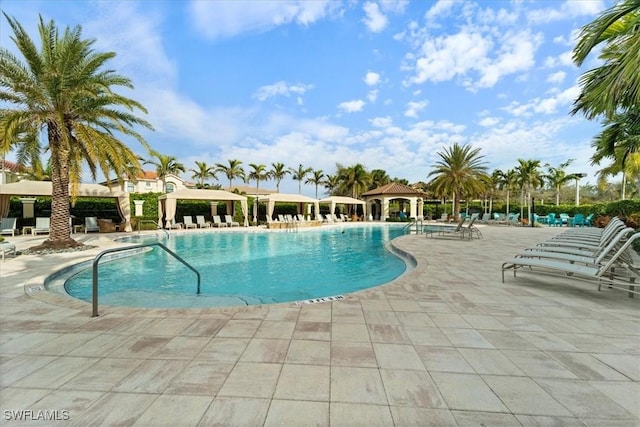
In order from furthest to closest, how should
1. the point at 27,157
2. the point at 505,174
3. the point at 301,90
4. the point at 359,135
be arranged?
the point at 505,174 < the point at 359,135 < the point at 301,90 < the point at 27,157

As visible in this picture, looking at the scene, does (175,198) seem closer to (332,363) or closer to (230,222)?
(230,222)

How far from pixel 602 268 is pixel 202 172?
4547 cm

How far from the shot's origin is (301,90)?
1833 cm

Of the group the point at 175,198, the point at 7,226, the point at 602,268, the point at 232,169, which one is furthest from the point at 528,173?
the point at 7,226

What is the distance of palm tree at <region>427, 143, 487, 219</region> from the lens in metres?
26.0

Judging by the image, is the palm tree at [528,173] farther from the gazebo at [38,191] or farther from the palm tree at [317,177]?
the gazebo at [38,191]

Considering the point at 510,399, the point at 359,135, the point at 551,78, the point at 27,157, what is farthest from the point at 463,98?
the point at 27,157

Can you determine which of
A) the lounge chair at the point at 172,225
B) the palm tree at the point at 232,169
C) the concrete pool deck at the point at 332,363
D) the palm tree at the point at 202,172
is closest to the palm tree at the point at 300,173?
the palm tree at the point at 232,169

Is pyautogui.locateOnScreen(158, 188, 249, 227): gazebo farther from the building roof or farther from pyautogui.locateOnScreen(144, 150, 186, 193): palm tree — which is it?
the building roof

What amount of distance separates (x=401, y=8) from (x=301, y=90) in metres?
9.31

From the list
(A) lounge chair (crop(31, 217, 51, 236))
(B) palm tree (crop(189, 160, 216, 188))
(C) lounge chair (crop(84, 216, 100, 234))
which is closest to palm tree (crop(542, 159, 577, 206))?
(C) lounge chair (crop(84, 216, 100, 234))

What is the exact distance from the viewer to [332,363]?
256 centimetres

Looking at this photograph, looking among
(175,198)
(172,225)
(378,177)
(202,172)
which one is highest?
(202,172)

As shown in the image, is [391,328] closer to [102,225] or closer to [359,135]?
[102,225]
